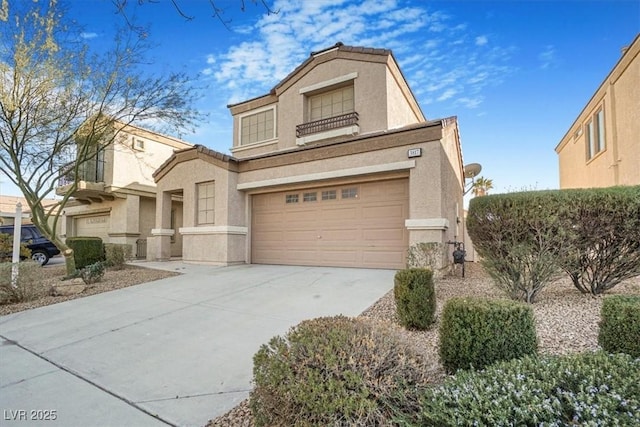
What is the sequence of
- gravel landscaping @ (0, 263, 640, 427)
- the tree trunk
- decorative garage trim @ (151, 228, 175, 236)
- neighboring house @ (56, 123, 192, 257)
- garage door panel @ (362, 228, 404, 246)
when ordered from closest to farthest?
gravel landscaping @ (0, 263, 640, 427) < garage door panel @ (362, 228, 404, 246) < the tree trunk < decorative garage trim @ (151, 228, 175, 236) < neighboring house @ (56, 123, 192, 257)

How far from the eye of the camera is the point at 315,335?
7.44 feet

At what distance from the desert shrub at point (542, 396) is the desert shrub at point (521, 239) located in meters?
3.03

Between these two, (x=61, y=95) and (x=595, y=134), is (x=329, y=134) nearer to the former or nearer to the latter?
(x=61, y=95)

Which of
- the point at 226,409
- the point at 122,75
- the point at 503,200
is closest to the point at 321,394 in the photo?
the point at 226,409

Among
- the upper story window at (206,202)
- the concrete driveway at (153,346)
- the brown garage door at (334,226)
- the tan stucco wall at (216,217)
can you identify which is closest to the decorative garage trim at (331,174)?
the brown garage door at (334,226)

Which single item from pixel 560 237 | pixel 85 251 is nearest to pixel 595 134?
pixel 560 237

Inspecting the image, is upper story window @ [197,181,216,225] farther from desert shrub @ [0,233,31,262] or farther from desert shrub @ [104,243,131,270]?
desert shrub @ [0,233,31,262]

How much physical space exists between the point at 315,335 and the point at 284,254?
27.8ft

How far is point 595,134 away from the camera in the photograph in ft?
50.0

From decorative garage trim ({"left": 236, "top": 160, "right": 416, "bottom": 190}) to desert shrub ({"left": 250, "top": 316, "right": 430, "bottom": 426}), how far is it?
673 cm

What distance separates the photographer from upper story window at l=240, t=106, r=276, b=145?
14609mm

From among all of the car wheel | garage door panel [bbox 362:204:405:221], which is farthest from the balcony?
garage door panel [bbox 362:204:405:221]

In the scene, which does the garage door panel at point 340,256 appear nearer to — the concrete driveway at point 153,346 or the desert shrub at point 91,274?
the concrete driveway at point 153,346

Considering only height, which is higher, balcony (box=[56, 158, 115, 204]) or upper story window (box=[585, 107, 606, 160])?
upper story window (box=[585, 107, 606, 160])
